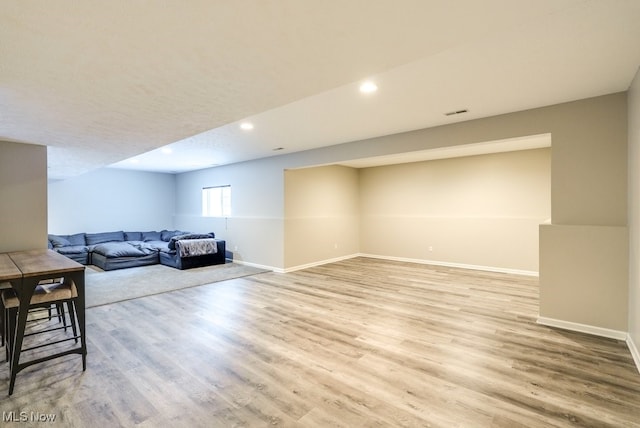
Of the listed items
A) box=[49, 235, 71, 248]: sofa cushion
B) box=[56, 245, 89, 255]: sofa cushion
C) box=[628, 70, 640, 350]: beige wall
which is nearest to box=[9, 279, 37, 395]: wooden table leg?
box=[628, 70, 640, 350]: beige wall

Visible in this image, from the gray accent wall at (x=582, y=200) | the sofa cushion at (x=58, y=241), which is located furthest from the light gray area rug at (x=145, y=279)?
the gray accent wall at (x=582, y=200)

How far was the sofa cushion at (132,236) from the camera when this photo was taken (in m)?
8.43

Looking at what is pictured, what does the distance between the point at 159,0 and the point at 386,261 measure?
6.98 meters

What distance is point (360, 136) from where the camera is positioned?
472 cm

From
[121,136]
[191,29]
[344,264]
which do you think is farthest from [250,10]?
[344,264]

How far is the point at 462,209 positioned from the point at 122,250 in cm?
764

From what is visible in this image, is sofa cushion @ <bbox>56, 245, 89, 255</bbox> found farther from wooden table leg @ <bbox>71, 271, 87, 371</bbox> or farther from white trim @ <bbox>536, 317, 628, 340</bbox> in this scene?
white trim @ <bbox>536, 317, 628, 340</bbox>

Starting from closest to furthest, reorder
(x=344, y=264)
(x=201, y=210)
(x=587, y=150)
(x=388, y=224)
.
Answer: (x=587, y=150) → (x=344, y=264) → (x=388, y=224) → (x=201, y=210)

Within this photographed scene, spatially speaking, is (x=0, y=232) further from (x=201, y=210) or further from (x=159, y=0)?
(x=201, y=210)

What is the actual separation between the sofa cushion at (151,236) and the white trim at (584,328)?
9151 mm

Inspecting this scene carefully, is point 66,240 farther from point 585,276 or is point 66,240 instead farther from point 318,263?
point 585,276

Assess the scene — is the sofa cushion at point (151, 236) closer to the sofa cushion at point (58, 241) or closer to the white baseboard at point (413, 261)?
the sofa cushion at point (58, 241)

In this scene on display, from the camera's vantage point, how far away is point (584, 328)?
3.09 m

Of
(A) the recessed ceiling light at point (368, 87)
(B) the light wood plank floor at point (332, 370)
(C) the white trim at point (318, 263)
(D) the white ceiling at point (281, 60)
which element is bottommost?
(B) the light wood plank floor at point (332, 370)
